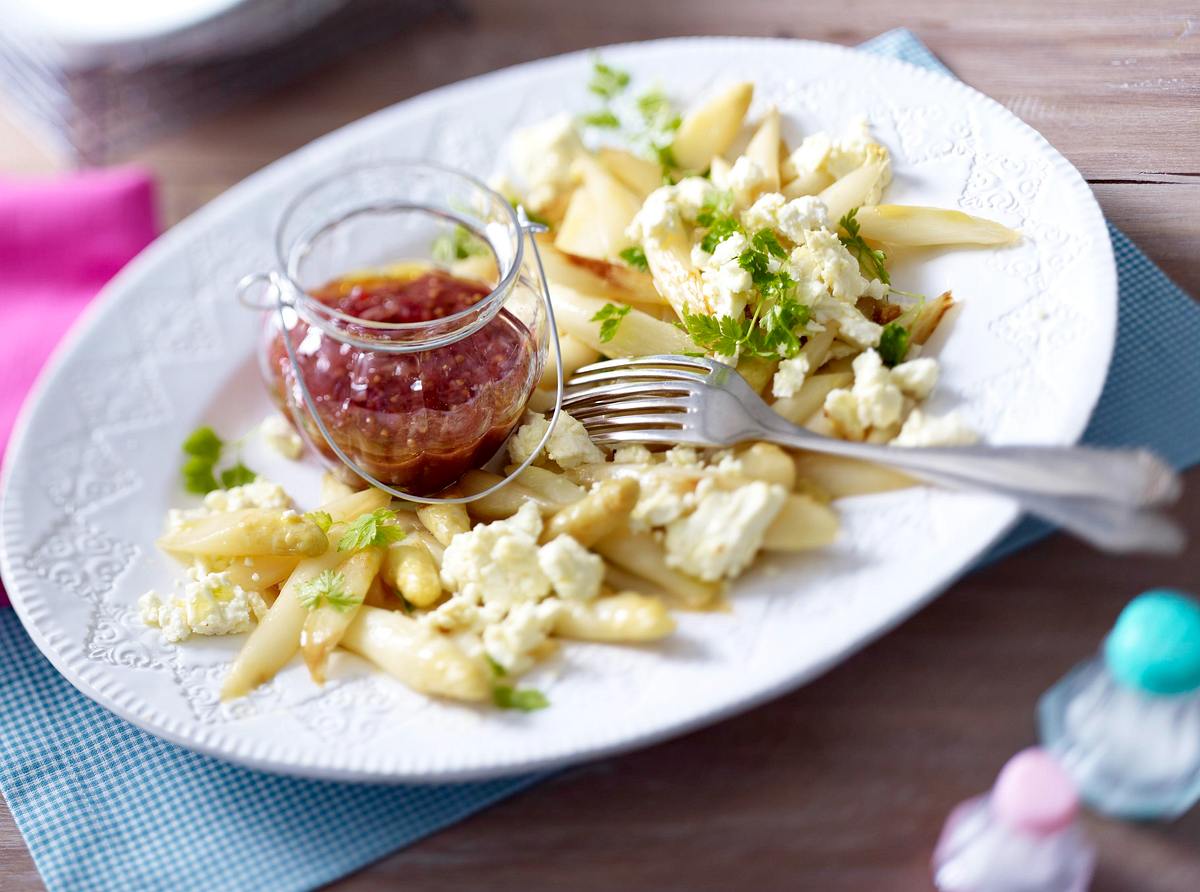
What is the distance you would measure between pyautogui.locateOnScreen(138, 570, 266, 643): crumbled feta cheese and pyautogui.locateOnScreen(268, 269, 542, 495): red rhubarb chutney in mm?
398

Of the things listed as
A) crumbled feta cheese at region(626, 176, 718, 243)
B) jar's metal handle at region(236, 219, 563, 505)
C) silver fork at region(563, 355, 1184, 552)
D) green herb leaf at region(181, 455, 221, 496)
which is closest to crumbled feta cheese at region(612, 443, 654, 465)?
silver fork at region(563, 355, 1184, 552)

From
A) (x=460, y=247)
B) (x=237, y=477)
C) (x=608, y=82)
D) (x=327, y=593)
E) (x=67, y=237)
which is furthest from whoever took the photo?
(x=67, y=237)

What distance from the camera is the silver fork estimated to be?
6.37ft

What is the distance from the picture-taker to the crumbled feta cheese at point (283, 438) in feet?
9.78

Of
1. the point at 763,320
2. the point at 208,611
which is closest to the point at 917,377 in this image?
the point at 763,320

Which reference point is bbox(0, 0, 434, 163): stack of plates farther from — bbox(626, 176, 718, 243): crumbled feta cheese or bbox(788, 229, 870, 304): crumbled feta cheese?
bbox(788, 229, 870, 304): crumbled feta cheese

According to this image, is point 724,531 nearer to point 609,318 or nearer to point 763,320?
point 763,320

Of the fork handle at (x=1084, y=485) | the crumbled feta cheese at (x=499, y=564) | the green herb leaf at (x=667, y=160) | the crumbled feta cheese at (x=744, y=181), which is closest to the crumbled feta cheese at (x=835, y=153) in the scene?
the crumbled feta cheese at (x=744, y=181)

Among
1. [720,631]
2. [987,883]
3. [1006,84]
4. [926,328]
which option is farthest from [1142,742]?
[1006,84]

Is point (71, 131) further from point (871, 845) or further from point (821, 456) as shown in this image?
point (871, 845)

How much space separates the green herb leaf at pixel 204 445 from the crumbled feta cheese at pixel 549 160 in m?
1.02

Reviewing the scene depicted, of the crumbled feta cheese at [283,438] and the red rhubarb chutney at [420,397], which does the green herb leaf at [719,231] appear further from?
the crumbled feta cheese at [283,438]

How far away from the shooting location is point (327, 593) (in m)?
2.40

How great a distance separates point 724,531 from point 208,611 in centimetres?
108
